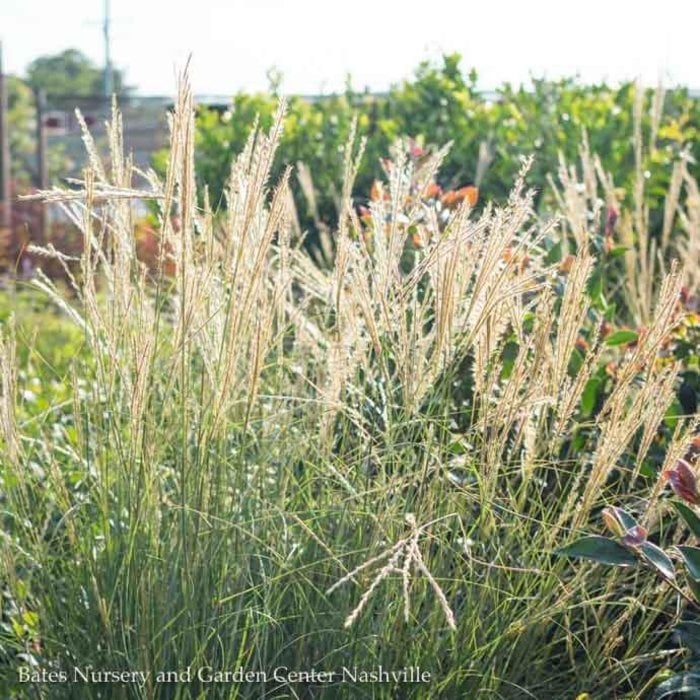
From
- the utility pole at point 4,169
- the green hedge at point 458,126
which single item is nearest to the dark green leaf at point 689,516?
the green hedge at point 458,126

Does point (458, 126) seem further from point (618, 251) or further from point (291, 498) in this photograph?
point (291, 498)

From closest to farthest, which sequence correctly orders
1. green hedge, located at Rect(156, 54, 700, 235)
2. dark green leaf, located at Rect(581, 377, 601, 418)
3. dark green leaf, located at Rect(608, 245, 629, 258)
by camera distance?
dark green leaf, located at Rect(581, 377, 601, 418) < dark green leaf, located at Rect(608, 245, 629, 258) < green hedge, located at Rect(156, 54, 700, 235)

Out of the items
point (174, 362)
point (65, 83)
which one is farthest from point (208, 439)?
point (65, 83)

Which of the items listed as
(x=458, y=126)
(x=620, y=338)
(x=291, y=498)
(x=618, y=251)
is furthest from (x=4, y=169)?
(x=291, y=498)

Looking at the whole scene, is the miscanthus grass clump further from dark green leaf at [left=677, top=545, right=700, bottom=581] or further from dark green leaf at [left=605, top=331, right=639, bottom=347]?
dark green leaf at [left=605, top=331, right=639, bottom=347]

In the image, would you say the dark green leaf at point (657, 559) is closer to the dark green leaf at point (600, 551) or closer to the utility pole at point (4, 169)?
the dark green leaf at point (600, 551)

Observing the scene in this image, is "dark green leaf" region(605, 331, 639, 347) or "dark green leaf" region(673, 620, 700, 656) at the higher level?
"dark green leaf" region(605, 331, 639, 347)

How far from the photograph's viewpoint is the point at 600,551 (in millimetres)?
2064

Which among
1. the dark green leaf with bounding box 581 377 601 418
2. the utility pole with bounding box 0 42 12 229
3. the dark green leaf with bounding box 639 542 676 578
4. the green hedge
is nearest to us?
the dark green leaf with bounding box 639 542 676 578

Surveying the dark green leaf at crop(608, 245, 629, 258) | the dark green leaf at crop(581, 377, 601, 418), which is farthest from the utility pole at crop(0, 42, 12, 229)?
the dark green leaf at crop(581, 377, 601, 418)

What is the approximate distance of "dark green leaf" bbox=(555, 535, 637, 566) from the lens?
2.05 metres

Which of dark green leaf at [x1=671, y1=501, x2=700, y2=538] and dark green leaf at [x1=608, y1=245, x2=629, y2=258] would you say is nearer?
dark green leaf at [x1=671, y1=501, x2=700, y2=538]

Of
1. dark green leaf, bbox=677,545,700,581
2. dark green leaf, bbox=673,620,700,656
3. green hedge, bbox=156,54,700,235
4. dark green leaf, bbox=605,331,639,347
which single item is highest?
green hedge, bbox=156,54,700,235

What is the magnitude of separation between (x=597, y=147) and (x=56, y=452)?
372 centimetres
